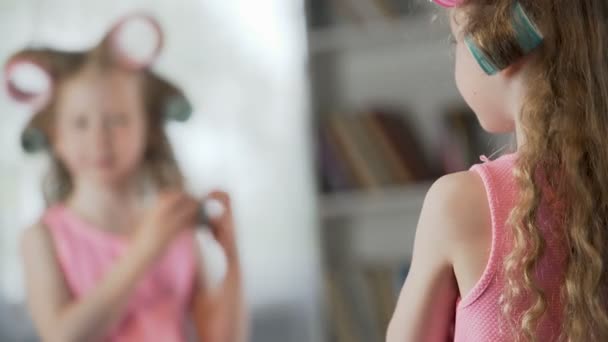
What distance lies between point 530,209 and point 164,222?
30.7 inches

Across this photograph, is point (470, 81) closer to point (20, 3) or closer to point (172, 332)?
point (172, 332)

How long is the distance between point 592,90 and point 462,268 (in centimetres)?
20

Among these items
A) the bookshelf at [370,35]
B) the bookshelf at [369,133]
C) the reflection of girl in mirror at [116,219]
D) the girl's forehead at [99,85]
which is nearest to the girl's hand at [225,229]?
the reflection of girl in mirror at [116,219]

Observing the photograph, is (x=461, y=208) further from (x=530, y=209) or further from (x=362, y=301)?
(x=362, y=301)

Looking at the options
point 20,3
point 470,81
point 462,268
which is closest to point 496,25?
point 470,81

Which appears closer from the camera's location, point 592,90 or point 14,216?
point 592,90

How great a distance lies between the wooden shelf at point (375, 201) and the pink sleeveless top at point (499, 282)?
1.11m

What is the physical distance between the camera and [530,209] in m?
0.80

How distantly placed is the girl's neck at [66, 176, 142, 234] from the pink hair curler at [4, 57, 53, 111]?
0.17 meters

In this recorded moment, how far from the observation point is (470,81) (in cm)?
88

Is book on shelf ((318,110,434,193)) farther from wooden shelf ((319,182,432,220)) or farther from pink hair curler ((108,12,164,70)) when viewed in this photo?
pink hair curler ((108,12,164,70))

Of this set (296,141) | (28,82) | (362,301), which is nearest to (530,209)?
(296,141)

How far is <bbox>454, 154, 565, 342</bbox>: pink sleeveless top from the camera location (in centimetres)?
80

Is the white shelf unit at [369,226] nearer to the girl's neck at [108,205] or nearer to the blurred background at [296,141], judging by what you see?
the blurred background at [296,141]
